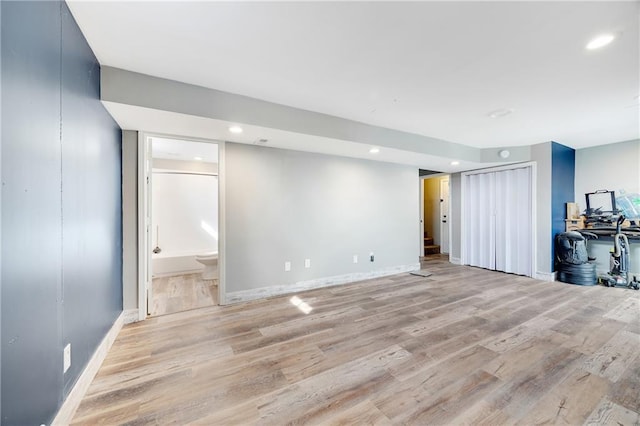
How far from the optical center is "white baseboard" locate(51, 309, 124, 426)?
1.35 meters

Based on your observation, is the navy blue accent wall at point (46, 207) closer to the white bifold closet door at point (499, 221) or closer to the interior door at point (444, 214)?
the white bifold closet door at point (499, 221)

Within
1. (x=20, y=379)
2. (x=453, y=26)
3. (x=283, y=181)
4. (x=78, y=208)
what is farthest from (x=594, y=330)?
(x=78, y=208)

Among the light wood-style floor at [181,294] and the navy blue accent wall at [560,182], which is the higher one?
the navy blue accent wall at [560,182]

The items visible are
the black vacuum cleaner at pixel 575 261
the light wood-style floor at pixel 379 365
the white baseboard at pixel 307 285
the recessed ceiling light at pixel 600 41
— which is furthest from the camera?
the black vacuum cleaner at pixel 575 261

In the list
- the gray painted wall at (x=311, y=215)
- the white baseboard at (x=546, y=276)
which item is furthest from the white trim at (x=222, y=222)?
the white baseboard at (x=546, y=276)

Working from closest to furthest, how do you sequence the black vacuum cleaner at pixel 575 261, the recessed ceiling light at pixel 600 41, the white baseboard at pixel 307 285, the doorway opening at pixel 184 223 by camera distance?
the recessed ceiling light at pixel 600 41, the white baseboard at pixel 307 285, the doorway opening at pixel 184 223, the black vacuum cleaner at pixel 575 261

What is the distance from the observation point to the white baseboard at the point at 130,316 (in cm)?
263

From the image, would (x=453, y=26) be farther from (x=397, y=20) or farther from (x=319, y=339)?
(x=319, y=339)

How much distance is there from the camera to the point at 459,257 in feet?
18.4

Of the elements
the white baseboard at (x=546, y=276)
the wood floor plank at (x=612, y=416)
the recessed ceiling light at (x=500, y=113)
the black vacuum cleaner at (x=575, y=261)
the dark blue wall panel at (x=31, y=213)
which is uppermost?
the recessed ceiling light at (x=500, y=113)

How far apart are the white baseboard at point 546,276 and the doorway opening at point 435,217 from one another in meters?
2.31

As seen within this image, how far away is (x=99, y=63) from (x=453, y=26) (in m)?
2.62

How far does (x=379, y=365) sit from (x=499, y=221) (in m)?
4.41

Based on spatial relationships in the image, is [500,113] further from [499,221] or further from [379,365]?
[379,365]
